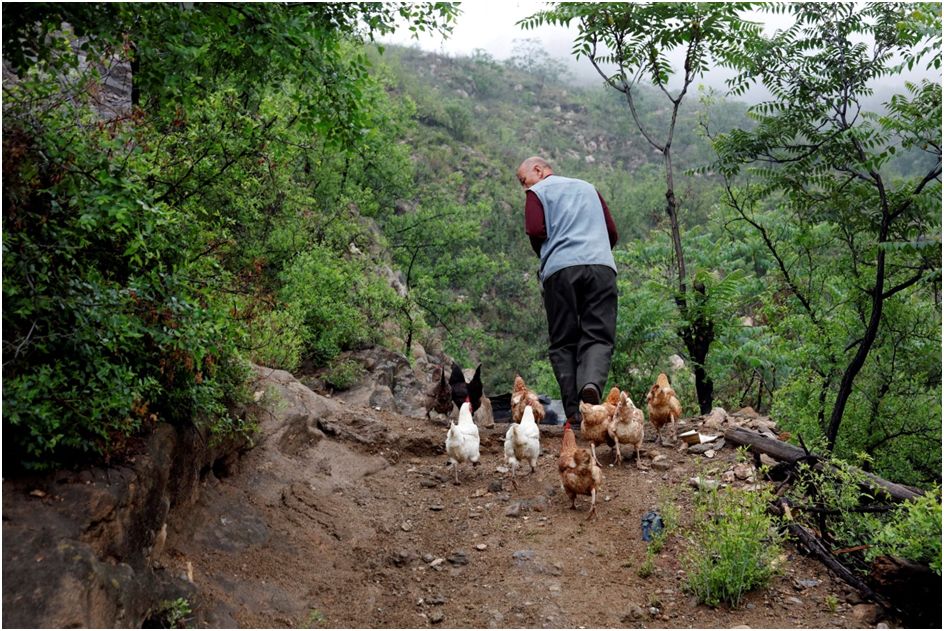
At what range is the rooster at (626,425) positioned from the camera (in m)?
6.41

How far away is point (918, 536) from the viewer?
3.93 meters

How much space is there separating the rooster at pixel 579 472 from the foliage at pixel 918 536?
189 centimetres

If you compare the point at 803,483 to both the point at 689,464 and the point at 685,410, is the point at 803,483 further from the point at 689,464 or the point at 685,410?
the point at 685,410

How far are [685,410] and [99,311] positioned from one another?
1034cm

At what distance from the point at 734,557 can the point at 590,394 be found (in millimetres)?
2668

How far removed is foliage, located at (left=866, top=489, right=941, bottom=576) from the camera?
3820 millimetres

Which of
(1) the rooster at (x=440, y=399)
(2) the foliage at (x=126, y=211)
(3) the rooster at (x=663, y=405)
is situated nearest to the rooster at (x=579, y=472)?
(3) the rooster at (x=663, y=405)

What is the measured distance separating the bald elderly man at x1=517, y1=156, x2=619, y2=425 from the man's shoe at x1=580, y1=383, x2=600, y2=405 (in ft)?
0.49

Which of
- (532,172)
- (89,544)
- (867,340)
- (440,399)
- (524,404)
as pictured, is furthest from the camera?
(440,399)

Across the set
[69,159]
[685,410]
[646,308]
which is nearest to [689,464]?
[646,308]

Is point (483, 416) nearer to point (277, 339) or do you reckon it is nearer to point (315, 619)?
point (277, 339)

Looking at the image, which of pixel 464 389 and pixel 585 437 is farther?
pixel 464 389

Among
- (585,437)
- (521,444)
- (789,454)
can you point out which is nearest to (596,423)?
(585,437)

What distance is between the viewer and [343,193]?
1734 cm
